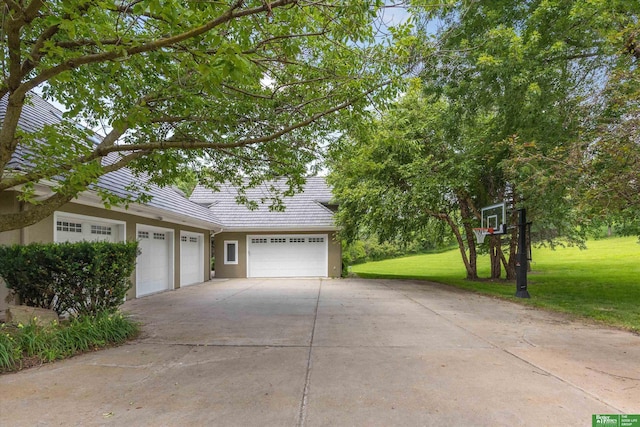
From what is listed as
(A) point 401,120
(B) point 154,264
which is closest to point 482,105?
(A) point 401,120

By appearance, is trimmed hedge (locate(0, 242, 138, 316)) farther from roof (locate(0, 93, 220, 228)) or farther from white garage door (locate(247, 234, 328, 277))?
white garage door (locate(247, 234, 328, 277))

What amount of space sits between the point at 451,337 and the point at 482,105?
645 centimetres

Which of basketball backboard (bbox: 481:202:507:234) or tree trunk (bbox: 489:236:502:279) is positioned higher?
basketball backboard (bbox: 481:202:507:234)

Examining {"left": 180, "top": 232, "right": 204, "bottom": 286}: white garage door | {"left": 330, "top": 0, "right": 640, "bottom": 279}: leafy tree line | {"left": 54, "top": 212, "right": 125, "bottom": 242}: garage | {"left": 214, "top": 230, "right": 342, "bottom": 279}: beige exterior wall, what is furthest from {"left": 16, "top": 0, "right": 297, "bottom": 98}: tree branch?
{"left": 214, "top": 230, "right": 342, "bottom": 279}: beige exterior wall

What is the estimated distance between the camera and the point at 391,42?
17.5 ft

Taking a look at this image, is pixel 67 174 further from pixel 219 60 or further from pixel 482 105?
pixel 482 105

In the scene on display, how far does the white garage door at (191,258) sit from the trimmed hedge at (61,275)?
8490 mm

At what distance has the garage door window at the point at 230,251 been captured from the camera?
18.3m

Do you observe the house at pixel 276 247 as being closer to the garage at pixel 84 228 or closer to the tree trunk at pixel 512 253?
the garage at pixel 84 228

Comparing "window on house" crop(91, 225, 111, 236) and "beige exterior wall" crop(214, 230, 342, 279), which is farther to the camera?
"beige exterior wall" crop(214, 230, 342, 279)

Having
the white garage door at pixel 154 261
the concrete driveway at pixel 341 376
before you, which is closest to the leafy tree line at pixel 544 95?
the concrete driveway at pixel 341 376

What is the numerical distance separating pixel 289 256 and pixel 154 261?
7.11 metres

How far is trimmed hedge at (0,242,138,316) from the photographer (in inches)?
229

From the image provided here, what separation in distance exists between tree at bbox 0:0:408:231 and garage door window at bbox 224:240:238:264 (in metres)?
10.2
